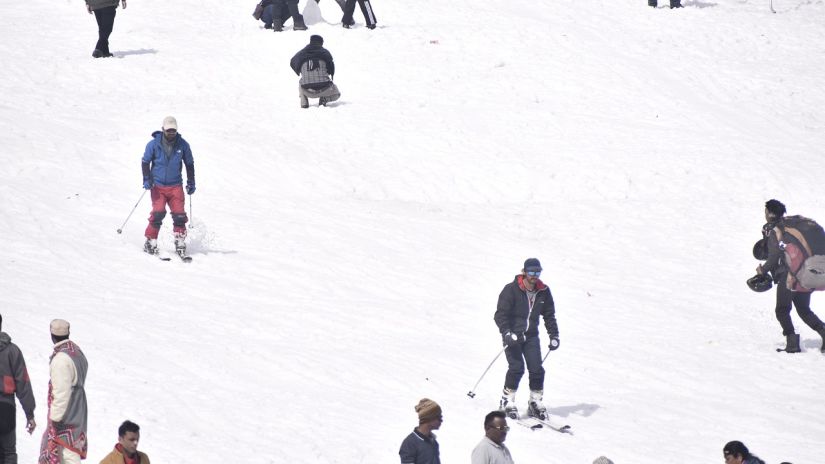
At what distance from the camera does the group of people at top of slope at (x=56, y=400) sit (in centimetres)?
836

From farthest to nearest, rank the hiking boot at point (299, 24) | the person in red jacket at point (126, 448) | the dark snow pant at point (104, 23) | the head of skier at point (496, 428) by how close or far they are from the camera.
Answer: the hiking boot at point (299, 24), the dark snow pant at point (104, 23), the head of skier at point (496, 428), the person in red jacket at point (126, 448)

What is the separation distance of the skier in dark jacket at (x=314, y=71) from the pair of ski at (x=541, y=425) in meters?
12.2

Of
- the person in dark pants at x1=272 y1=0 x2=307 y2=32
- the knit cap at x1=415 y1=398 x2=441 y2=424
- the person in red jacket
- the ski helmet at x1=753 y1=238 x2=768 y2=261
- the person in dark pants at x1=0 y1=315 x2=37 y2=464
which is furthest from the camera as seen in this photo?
the person in dark pants at x1=272 y1=0 x2=307 y2=32

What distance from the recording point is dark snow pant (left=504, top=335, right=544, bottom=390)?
38.4 feet

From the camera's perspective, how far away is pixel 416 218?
18.8 metres

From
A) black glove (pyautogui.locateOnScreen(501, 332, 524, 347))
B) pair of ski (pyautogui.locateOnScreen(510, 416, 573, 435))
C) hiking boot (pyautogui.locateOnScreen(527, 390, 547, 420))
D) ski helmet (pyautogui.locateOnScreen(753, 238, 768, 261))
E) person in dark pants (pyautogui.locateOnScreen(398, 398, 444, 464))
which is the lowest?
pair of ski (pyautogui.locateOnScreen(510, 416, 573, 435))

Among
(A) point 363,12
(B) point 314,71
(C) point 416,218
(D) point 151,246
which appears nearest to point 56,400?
(D) point 151,246

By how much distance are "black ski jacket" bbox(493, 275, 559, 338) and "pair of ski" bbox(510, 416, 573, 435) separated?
0.90m

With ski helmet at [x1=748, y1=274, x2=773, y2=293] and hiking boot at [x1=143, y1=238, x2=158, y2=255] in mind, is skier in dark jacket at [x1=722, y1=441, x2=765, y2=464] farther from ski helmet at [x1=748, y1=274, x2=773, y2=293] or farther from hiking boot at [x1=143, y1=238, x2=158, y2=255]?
hiking boot at [x1=143, y1=238, x2=158, y2=255]

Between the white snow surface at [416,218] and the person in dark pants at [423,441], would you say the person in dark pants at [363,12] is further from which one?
the person in dark pants at [423,441]

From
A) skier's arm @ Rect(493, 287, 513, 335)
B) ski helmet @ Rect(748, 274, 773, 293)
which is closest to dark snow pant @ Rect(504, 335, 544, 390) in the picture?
skier's arm @ Rect(493, 287, 513, 335)

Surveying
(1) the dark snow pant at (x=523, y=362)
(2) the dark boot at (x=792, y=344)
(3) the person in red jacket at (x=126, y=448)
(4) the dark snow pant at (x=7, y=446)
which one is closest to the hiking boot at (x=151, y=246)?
(1) the dark snow pant at (x=523, y=362)

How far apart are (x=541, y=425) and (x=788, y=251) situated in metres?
4.40

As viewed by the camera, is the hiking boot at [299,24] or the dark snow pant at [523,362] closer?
the dark snow pant at [523,362]
